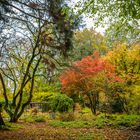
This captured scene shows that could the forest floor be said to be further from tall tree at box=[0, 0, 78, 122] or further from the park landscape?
tall tree at box=[0, 0, 78, 122]

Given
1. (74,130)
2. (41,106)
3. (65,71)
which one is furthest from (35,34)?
(41,106)

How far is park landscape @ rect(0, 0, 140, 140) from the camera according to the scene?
1029 cm

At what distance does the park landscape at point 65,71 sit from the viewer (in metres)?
10.3

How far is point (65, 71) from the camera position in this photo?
771 inches

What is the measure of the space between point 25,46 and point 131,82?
8.75 metres

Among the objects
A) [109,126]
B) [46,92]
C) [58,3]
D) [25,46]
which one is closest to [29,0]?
[58,3]

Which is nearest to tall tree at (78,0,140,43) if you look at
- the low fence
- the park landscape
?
the park landscape

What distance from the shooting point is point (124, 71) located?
22.4 meters

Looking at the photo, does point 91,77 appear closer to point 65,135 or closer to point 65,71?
point 65,71

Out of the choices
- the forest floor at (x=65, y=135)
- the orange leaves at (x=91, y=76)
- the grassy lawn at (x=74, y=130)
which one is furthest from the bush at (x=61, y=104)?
the forest floor at (x=65, y=135)

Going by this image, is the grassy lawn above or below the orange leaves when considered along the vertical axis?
below

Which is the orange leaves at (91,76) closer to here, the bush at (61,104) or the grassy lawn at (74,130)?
the bush at (61,104)

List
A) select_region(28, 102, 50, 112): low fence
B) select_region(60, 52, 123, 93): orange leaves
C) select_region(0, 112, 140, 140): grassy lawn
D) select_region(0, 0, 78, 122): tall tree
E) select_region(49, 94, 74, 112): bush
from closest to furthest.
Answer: select_region(0, 0, 78, 122): tall tree, select_region(0, 112, 140, 140): grassy lawn, select_region(60, 52, 123, 93): orange leaves, select_region(49, 94, 74, 112): bush, select_region(28, 102, 50, 112): low fence

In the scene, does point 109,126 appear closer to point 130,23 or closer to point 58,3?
point 130,23
